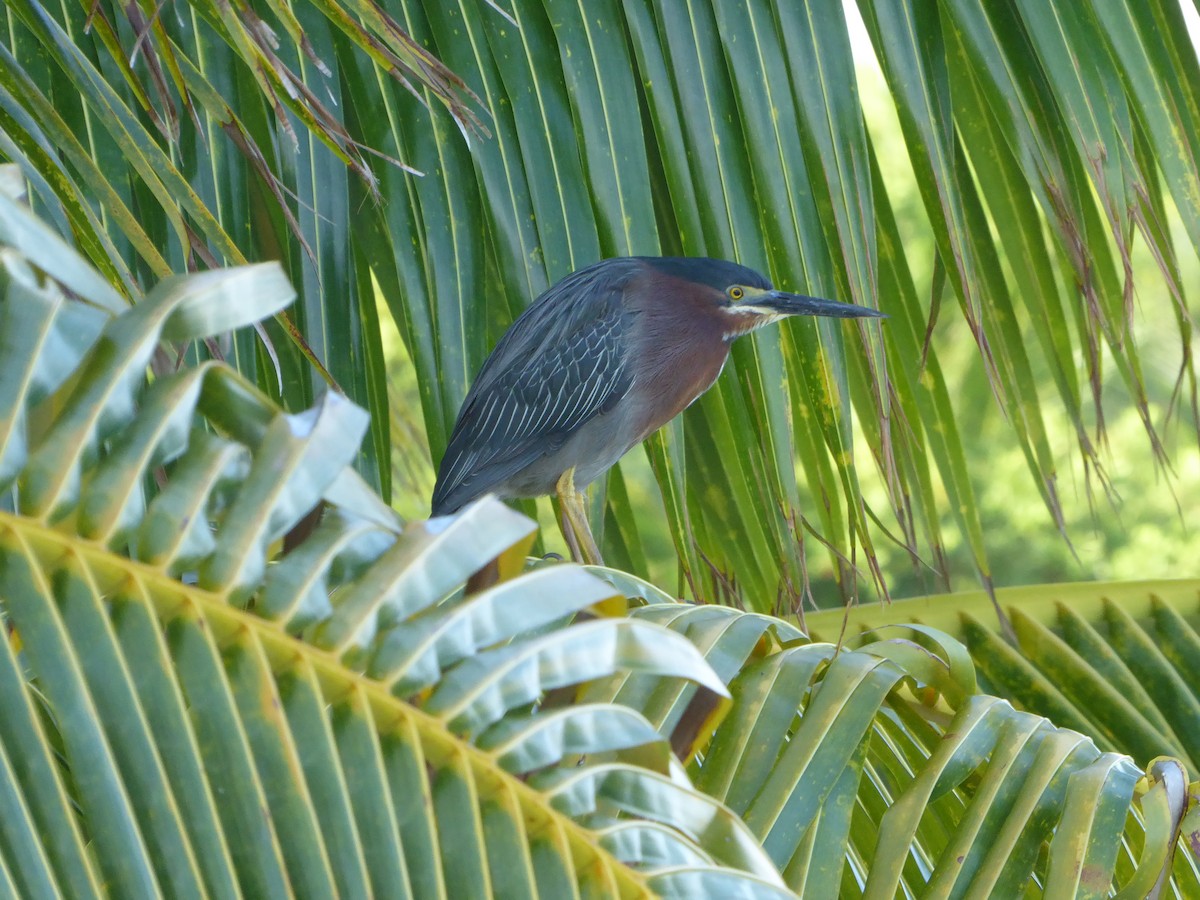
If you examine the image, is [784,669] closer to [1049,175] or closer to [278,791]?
[278,791]

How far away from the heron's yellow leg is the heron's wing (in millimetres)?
59

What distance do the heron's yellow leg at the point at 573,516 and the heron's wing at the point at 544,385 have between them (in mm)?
59

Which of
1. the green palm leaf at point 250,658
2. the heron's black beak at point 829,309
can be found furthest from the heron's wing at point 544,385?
the green palm leaf at point 250,658

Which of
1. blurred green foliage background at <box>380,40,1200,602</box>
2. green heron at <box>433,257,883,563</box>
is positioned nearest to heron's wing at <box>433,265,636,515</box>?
green heron at <box>433,257,883,563</box>

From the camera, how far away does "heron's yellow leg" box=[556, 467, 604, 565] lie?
1782mm

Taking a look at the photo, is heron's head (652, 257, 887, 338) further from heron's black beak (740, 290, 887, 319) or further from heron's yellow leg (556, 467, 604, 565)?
heron's yellow leg (556, 467, 604, 565)

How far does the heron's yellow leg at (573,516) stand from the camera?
5.85 ft

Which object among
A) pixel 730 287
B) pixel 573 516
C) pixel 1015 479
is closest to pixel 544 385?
pixel 573 516

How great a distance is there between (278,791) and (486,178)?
32.5 inches

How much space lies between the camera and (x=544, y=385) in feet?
5.87

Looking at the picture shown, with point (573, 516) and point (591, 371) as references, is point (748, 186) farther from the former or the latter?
point (573, 516)

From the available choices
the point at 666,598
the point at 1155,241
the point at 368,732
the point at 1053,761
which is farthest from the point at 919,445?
the point at 368,732

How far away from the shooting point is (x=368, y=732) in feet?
1.19

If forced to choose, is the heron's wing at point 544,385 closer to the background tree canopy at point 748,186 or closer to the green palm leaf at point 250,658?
the background tree canopy at point 748,186
